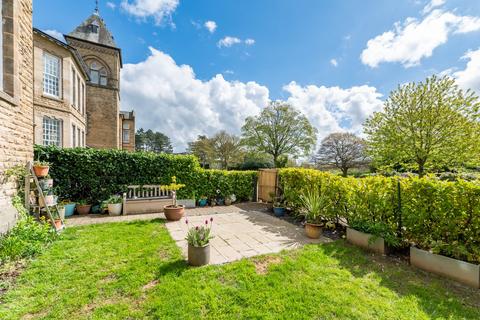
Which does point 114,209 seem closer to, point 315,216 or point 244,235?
point 244,235

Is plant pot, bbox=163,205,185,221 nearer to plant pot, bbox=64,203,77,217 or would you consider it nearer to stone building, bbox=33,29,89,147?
plant pot, bbox=64,203,77,217

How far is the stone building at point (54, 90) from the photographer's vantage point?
9.24 m

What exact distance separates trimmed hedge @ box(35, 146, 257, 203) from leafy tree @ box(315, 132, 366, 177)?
22000 millimetres

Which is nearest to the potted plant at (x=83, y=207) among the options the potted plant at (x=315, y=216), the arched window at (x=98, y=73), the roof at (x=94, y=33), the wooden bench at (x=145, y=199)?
the wooden bench at (x=145, y=199)

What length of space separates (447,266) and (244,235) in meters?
3.75

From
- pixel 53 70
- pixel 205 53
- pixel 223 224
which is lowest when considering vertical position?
pixel 223 224

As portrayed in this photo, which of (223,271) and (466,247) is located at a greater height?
(466,247)

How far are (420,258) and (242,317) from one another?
345cm

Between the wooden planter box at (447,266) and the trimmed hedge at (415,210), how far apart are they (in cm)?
16

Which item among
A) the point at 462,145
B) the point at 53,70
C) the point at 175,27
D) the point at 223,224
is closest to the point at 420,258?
the point at 223,224

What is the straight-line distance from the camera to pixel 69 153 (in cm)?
671

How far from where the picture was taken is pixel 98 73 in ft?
58.1

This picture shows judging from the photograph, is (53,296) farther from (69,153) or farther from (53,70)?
(53,70)

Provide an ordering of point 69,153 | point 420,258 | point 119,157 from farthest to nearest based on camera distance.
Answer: point 119,157, point 69,153, point 420,258
